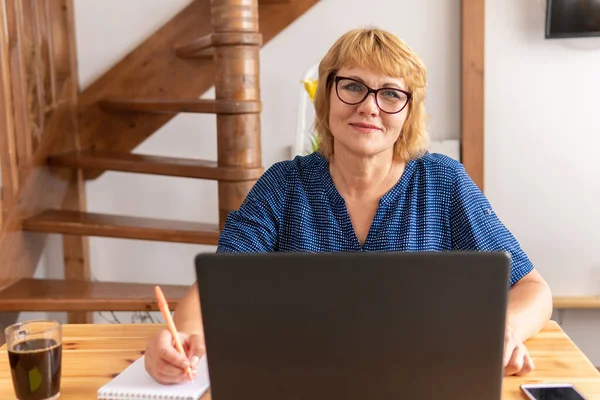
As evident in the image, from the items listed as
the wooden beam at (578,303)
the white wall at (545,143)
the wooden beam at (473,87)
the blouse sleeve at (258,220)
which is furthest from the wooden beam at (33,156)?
the wooden beam at (578,303)

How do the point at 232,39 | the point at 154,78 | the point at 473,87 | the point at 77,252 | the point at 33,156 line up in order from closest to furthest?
the point at 232,39 → the point at 33,156 → the point at 473,87 → the point at 154,78 → the point at 77,252

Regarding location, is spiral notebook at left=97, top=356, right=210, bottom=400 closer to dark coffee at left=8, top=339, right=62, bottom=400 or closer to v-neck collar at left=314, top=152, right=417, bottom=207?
dark coffee at left=8, top=339, right=62, bottom=400

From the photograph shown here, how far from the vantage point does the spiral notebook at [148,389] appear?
1040 mm

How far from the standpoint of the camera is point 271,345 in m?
0.81

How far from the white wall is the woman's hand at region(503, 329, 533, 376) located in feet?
6.07

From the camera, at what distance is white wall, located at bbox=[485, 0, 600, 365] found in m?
2.79

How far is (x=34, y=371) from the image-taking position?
104 cm

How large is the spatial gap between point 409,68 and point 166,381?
86cm

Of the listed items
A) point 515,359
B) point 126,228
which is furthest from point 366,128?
point 126,228

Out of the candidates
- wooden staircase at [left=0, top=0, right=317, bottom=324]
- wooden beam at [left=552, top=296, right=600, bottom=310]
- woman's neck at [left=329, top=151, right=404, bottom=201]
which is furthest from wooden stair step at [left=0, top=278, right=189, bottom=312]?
wooden beam at [left=552, top=296, right=600, bottom=310]

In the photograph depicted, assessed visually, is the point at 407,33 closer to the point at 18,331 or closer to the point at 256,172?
the point at 256,172

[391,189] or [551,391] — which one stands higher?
[391,189]

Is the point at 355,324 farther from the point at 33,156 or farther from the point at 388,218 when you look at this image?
the point at 33,156

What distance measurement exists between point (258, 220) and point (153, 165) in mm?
1077
